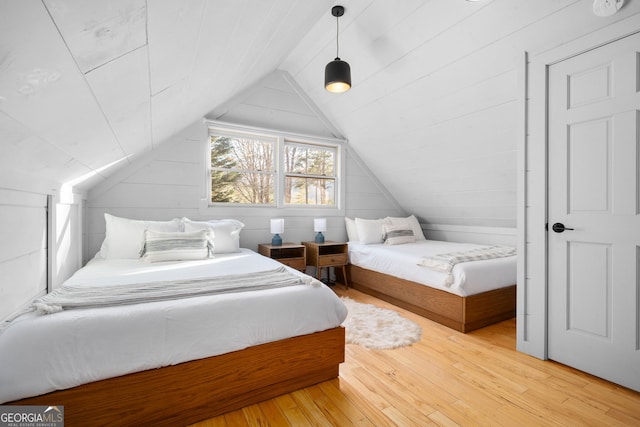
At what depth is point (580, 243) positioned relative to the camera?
6.21 feet

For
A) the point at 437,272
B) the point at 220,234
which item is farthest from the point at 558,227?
the point at 220,234

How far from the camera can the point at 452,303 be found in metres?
2.56

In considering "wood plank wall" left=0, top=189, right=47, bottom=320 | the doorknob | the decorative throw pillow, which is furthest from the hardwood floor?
the decorative throw pillow

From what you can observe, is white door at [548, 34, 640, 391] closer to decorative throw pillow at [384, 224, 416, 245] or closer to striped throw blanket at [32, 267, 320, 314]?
striped throw blanket at [32, 267, 320, 314]

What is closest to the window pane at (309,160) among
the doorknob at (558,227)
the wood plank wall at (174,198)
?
the wood plank wall at (174,198)

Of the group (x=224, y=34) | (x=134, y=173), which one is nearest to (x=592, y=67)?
(x=224, y=34)

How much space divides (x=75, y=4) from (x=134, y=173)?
2.86 meters

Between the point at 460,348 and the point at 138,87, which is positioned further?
the point at 460,348

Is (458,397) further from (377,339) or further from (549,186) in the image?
(549,186)

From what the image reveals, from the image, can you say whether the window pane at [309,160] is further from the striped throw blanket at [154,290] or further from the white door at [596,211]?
the white door at [596,211]

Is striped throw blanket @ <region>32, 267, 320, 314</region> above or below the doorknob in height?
below

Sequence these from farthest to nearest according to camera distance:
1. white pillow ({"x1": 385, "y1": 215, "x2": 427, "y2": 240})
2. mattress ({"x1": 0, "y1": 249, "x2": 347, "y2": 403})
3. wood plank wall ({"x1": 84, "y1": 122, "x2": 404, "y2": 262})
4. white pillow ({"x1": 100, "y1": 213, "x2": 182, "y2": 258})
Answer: white pillow ({"x1": 385, "y1": 215, "x2": 427, "y2": 240})
wood plank wall ({"x1": 84, "y1": 122, "x2": 404, "y2": 262})
white pillow ({"x1": 100, "y1": 213, "x2": 182, "y2": 258})
mattress ({"x1": 0, "y1": 249, "x2": 347, "y2": 403})

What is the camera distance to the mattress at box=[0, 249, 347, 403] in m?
1.10

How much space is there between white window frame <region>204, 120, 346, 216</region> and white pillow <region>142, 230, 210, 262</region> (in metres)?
0.93
